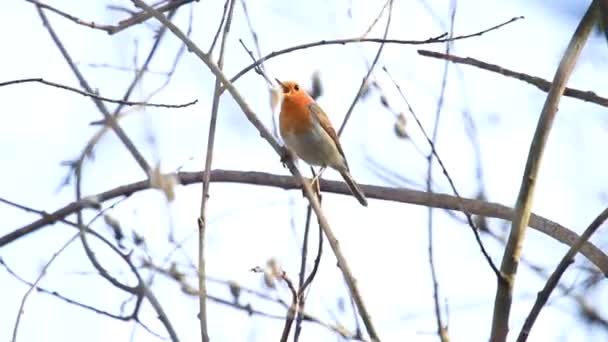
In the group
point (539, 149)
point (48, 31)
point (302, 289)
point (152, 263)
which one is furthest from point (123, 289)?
point (539, 149)

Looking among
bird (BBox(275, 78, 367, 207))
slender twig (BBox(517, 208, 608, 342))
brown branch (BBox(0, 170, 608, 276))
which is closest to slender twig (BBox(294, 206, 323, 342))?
brown branch (BBox(0, 170, 608, 276))

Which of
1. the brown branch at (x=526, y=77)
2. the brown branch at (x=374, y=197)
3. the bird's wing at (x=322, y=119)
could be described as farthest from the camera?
the bird's wing at (x=322, y=119)

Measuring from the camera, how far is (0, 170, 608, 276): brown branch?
10.7 feet

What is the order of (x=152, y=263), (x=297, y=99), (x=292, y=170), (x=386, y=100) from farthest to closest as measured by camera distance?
(x=297, y=99), (x=292, y=170), (x=386, y=100), (x=152, y=263)

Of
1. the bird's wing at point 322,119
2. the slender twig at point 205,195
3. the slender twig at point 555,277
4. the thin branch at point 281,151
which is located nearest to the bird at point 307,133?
the bird's wing at point 322,119

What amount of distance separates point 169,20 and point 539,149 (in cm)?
117

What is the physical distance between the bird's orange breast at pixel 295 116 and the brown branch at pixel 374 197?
2057 mm

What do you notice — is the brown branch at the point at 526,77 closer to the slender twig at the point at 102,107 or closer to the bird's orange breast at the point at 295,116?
the slender twig at the point at 102,107

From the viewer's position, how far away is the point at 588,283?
2.56 metres

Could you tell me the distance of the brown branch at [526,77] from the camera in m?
3.09

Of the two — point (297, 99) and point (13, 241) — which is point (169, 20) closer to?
point (13, 241)

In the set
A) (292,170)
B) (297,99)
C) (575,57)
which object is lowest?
(575,57)

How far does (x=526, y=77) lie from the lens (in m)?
3.20

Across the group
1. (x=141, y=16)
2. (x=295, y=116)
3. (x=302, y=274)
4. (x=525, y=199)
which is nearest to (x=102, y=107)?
(x=141, y=16)
